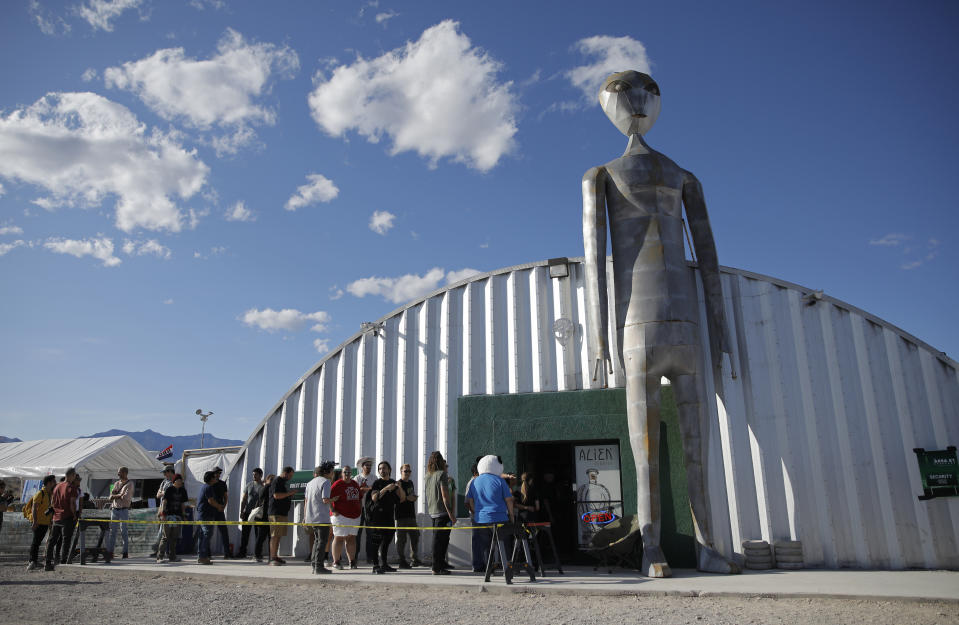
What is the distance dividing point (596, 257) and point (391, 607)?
517 centimetres

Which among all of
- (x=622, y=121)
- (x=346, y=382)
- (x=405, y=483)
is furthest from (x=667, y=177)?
(x=346, y=382)

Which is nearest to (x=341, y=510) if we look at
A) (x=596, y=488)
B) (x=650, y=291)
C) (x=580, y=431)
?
(x=580, y=431)

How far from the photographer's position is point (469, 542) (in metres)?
10.6

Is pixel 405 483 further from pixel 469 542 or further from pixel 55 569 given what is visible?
pixel 55 569

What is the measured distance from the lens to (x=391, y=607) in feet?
22.3

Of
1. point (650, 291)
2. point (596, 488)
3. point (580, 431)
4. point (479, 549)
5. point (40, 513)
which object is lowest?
point (479, 549)

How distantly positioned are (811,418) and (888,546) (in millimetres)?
1961

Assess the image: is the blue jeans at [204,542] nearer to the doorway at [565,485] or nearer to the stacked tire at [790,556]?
the doorway at [565,485]

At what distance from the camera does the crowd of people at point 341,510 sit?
9109 mm

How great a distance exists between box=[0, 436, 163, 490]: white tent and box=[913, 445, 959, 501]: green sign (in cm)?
2259

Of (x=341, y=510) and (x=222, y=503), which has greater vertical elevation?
(x=222, y=503)

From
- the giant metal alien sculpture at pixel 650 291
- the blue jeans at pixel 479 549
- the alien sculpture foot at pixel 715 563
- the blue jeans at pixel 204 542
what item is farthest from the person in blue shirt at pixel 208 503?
the alien sculpture foot at pixel 715 563

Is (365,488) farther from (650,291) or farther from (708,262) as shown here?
(708,262)

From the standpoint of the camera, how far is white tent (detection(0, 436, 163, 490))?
21.8m
